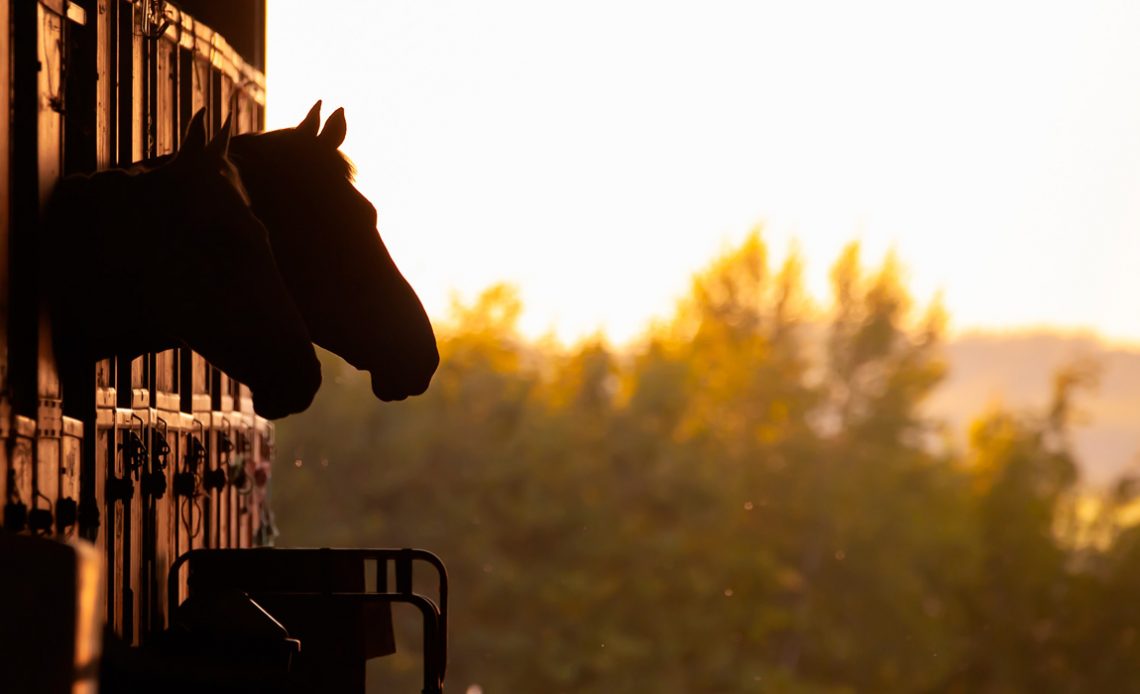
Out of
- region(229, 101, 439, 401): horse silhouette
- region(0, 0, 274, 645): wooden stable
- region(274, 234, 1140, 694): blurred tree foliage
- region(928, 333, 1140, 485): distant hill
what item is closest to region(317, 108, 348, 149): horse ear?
region(229, 101, 439, 401): horse silhouette

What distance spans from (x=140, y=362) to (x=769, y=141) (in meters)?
38.5

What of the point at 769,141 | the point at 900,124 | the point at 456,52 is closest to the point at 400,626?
the point at 456,52

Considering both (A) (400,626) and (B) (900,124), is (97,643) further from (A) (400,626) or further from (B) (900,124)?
(B) (900,124)

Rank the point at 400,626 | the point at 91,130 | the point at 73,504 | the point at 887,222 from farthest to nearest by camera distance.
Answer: the point at 887,222 → the point at 400,626 → the point at 91,130 → the point at 73,504

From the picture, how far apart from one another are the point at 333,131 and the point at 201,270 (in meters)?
0.55

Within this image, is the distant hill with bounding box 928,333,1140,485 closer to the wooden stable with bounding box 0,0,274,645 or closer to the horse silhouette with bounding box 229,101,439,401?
the wooden stable with bounding box 0,0,274,645

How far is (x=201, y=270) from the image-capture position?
9.86 ft

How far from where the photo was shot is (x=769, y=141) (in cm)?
4175

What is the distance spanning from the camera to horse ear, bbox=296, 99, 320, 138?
3.41 meters

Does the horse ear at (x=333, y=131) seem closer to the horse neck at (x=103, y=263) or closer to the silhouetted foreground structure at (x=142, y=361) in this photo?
the silhouetted foreground structure at (x=142, y=361)

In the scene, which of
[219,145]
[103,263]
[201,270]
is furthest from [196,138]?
[103,263]

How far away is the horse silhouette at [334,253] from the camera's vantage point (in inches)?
133

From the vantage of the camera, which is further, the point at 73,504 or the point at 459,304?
the point at 459,304

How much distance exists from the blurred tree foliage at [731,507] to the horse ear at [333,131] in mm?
16535
